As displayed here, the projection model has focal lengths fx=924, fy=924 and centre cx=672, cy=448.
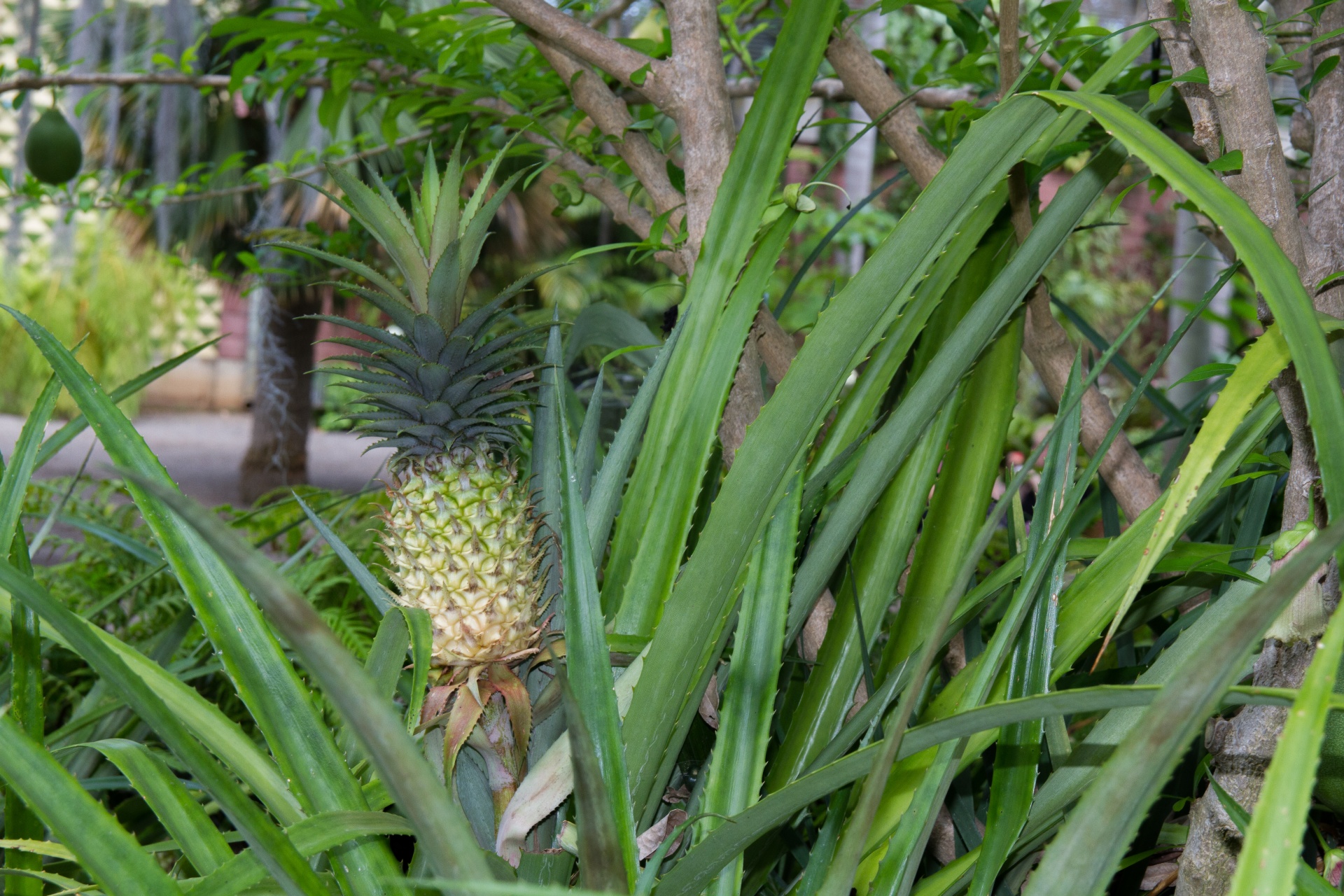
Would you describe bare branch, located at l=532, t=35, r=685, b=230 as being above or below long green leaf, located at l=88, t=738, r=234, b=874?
above

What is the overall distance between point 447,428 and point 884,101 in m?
0.40

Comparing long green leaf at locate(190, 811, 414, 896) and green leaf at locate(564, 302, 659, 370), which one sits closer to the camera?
long green leaf at locate(190, 811, 414, 896)

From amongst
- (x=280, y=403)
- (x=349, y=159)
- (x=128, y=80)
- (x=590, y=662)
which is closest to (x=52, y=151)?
(x=128, y=80)

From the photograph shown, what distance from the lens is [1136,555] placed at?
15.9 inches

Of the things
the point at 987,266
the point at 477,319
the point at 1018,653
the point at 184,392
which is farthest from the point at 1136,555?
the point at 184,392

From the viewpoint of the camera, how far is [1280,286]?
0.90 feet

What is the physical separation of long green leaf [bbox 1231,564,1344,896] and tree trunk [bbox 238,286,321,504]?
3.37 metres

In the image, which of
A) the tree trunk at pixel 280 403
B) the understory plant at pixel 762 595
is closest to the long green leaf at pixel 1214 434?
the understory plant at pixel 762 595

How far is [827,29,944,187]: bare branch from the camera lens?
23.9 inches

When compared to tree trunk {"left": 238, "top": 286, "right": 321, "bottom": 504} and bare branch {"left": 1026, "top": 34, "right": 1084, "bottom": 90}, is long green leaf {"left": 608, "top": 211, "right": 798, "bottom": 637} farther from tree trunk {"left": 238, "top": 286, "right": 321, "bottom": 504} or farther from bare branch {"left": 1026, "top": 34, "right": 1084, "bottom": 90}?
tree trunk {"left": 238, "top": 286, "right": 321, "bottom": 504}

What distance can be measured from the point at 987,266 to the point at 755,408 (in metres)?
0.16

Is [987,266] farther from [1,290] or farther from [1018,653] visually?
[1,290]

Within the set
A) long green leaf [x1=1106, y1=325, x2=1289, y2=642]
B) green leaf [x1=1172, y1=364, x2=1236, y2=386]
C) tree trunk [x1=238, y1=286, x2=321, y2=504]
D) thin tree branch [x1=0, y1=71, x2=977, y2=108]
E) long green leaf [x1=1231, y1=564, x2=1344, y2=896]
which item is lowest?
tree trunk [x1=238, y1=286, x2=321, y2=504]

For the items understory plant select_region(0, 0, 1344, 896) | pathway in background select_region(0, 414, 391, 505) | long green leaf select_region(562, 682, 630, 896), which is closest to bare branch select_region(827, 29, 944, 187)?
understory plant select_region(0, 0, 1344, 896)
